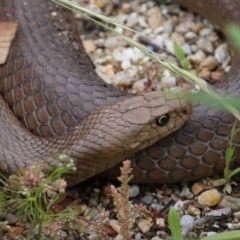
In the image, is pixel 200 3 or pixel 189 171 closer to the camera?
pixel 189 171

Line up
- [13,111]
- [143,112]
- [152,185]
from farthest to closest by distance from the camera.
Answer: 1. [13,111]
2. [152,185]
3. [143,112]

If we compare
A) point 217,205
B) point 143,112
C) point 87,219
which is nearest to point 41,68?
point 143,112

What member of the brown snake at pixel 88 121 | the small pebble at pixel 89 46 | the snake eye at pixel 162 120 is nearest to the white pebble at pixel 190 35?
the small pebble at pixel 89 46

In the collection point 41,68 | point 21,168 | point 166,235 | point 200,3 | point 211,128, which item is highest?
point 200,3

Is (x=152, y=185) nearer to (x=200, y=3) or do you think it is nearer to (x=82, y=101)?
(x=82, y=101)

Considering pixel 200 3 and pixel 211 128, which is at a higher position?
pixel 200 3

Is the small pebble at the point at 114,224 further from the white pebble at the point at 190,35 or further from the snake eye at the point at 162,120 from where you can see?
the white pebble at the point at 190,35

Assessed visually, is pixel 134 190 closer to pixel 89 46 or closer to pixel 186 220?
pixel 186 220

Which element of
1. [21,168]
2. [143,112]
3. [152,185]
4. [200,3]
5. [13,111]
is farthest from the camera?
[200,3]
